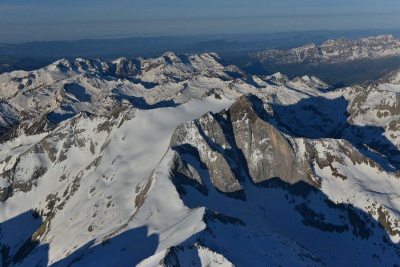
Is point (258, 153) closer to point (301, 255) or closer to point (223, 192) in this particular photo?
point (223, 192)

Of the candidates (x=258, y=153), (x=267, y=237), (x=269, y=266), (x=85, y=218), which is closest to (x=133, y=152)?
(x=85, y=218)

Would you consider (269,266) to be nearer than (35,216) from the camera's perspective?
Yes

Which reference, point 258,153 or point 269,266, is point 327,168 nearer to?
point 258,153

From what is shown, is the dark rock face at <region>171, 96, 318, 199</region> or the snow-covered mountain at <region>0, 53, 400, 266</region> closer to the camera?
Answer: the snow-covered mountain at <region>0, 53, 400, 266</region>

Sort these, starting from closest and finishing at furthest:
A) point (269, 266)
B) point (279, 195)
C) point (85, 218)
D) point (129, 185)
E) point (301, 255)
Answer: point (269, 266) < point (301, 255) < point (85, 218) < point (129, 185) < point (279, 195)

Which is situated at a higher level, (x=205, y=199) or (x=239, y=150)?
(x=239, y=150)

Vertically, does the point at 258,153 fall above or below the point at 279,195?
above

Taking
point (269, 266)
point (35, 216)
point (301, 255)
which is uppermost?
point (269, 266)

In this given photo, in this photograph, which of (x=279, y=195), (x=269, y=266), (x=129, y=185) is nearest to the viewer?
(x=269, y=266)

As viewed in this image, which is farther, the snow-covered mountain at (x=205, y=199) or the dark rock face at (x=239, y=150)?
the dark rock face at (x=239, y=150)

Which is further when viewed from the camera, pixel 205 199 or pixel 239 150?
pixel 239 150
